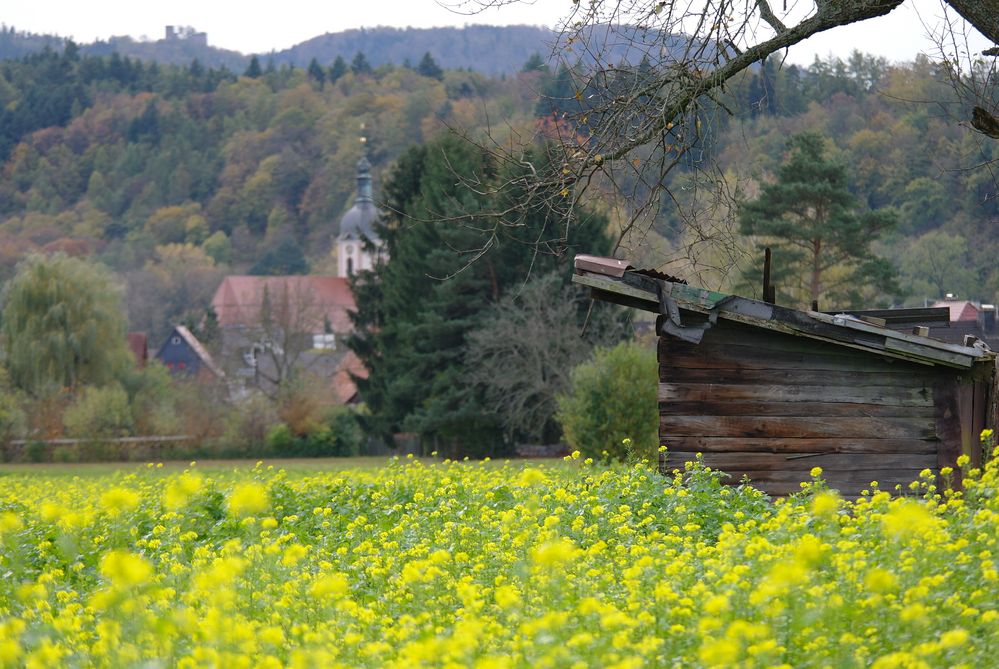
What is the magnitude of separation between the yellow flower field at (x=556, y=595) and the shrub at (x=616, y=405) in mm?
21460

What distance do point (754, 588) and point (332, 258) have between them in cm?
12341

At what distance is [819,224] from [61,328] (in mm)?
31892

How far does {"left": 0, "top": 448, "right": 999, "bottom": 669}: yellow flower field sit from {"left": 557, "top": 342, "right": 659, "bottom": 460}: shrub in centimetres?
2146

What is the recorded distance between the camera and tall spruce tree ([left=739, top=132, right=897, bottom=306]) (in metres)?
44.2

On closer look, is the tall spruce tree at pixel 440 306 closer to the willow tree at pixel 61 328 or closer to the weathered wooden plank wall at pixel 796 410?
the willow tree at pixel 61 328

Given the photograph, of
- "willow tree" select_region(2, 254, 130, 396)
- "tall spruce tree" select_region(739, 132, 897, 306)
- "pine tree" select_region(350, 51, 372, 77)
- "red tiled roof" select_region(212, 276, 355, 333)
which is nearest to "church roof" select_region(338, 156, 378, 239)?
"red tiled roof" select_region(212, 276, 355, 333)

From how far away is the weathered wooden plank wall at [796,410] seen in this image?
11.8 m

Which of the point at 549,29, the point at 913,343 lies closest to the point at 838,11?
the point at 549,29

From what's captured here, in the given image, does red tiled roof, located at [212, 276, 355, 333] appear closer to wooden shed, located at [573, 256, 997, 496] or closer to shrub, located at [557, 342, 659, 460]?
shrub, located at [557, 342, 659, 460]

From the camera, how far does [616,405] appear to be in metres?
30.8

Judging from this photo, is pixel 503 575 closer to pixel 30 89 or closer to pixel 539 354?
pixel 539 354

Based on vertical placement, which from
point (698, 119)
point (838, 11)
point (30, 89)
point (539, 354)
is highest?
point (30, 89)

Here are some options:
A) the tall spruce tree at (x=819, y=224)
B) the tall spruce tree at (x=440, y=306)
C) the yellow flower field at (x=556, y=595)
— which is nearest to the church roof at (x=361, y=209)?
the tall spruce tree at (x=440, y=306)

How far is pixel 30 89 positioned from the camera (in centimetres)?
12800
